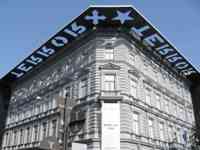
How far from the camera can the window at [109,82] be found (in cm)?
2284

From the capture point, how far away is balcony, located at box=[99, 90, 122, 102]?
854 inches

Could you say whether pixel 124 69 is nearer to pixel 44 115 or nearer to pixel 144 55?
pixel 144 55

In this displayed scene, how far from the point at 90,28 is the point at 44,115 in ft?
39.0

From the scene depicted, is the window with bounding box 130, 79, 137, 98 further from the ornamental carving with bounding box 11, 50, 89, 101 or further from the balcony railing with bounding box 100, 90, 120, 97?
the ornamental carving with bounding box 11, 50, 89, 101

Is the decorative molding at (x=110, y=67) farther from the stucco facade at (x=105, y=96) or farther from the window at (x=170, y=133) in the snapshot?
the window at (x=170, y=133)

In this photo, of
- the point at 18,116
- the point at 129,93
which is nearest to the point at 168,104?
the point at 129,93

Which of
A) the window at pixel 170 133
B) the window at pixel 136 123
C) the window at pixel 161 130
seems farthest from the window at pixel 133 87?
the window at pixel 170 133

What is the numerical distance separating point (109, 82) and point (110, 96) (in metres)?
1.83

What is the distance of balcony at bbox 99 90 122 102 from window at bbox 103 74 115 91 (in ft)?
1.75

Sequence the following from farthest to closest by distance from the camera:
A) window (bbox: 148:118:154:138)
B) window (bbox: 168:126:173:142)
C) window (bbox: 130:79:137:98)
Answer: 1. window (bbox: 168:126:173:142)
2. window (bbox: 148:118:154:138)
3. window (bbox: 130:79:137:98)

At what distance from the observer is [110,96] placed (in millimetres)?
21844

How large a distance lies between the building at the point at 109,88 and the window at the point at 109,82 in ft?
0.33

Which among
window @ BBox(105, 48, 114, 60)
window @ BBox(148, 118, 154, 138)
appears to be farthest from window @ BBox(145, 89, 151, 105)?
window @ BBox(105, 48, 114, 60)

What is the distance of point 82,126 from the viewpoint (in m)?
22.4
